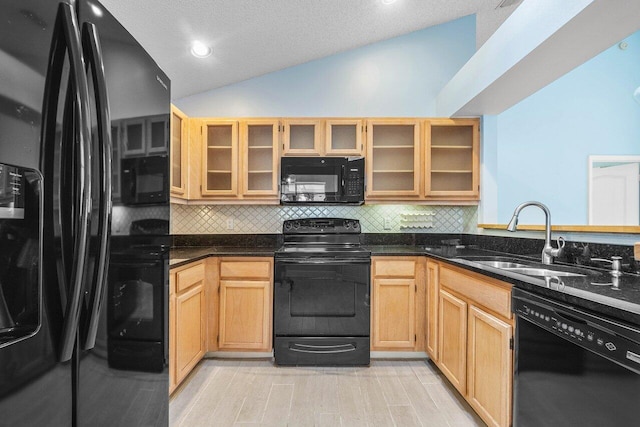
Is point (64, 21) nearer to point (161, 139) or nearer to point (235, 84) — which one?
point (161, 139)

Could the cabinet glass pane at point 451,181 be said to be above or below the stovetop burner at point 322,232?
above

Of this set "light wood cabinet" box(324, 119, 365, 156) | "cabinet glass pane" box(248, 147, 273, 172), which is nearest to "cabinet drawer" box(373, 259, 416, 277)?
"light wood cabinet" box(324, 119, 365, 156)

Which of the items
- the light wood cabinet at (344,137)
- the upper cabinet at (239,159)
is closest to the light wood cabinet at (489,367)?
the light wood cabinet at (344,137)

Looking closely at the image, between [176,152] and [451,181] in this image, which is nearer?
[176,152]

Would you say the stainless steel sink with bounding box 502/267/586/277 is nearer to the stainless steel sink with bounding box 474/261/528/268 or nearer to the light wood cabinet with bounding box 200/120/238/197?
the stainless steel sink with bounding box 474/261/528/268

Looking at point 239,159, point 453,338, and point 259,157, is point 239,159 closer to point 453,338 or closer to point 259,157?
point 259,157

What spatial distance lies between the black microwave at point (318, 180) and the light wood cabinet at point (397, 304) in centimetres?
68

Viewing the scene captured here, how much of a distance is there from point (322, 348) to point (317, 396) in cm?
45

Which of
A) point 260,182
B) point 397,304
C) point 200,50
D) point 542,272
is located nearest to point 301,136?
point 260,182

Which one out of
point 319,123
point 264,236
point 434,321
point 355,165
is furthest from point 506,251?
point 264,236

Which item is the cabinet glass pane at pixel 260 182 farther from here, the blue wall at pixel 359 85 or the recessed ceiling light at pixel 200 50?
the recessed ceiling light at pixel 200 50

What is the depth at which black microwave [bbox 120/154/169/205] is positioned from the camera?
43.0 inches

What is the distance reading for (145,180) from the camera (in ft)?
3.93

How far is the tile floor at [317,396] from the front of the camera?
197 centimetres
